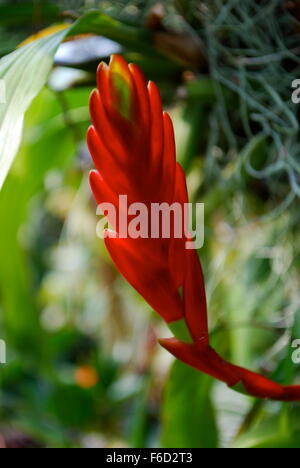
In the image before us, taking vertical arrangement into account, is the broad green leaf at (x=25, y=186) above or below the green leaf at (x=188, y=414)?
above

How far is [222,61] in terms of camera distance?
51 cm

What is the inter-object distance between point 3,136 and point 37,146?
0.36 metres

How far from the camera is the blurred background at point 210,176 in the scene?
49 centimetres

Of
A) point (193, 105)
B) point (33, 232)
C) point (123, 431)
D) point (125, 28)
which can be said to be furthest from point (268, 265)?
point (33, 232)

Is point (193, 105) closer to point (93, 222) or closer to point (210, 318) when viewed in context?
point (210, 318)

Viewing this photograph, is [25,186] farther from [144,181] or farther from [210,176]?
[144,181]

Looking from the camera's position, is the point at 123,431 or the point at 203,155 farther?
the point at 123,431

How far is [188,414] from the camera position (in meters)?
0.51

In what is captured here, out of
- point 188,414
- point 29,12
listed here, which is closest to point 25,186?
point 29,12

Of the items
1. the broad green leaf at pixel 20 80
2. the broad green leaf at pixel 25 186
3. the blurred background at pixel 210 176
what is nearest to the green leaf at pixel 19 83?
the broad green leaf at pixel 20 80

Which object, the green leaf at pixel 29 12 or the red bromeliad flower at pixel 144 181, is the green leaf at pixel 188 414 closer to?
the red bromeliad flower at pixel 144 181

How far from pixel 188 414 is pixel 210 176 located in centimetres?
23

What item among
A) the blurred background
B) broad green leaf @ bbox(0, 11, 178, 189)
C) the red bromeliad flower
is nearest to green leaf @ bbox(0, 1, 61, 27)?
the blurred background

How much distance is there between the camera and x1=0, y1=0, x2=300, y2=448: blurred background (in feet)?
1.61
